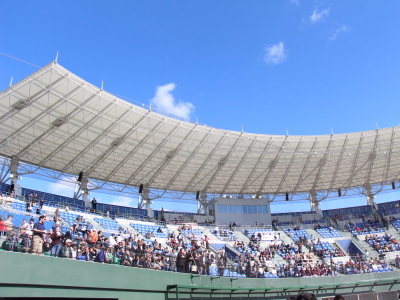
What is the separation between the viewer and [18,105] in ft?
84.2

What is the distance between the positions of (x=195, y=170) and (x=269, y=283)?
1937 centimetres

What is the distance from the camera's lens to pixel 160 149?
3450cm

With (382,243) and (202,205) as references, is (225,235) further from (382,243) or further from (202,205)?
(382,243)

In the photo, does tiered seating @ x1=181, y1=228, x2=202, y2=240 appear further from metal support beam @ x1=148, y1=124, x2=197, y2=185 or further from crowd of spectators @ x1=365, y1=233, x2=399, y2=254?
crowd of spectators @ x1=365, y1=233, x2=399, y2=254

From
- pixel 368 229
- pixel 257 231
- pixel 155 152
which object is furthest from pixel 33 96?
pixel 368 229

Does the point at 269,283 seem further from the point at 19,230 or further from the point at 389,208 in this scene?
the point at 389,208

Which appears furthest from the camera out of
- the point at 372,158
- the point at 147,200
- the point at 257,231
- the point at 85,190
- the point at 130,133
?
the point at 147,200

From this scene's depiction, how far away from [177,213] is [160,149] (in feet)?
42.7

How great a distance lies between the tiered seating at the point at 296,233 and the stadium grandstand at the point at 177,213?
32cm

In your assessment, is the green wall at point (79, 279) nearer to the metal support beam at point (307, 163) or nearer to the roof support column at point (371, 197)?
the metal support beam at point (307, 163)

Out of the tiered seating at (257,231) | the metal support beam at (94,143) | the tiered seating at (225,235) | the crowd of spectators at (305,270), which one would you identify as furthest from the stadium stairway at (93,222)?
the tiered seating at (257,231)

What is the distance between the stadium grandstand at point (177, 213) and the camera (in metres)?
13.7

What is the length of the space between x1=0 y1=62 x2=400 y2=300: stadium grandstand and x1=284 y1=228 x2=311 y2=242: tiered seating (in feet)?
1.06

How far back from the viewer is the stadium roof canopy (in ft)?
87.2
